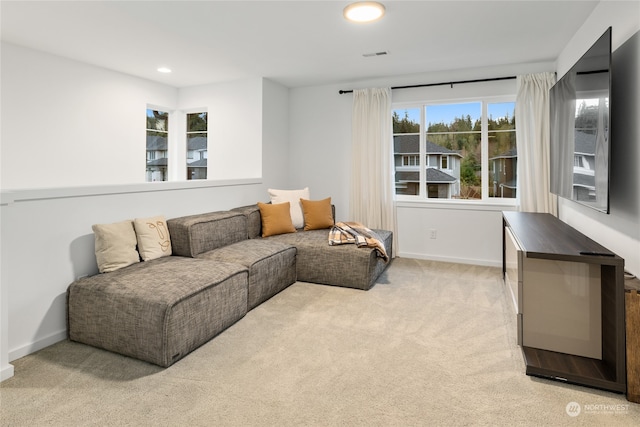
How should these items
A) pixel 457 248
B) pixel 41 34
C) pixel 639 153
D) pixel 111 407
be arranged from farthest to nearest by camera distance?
pixel 457 248, pixel 41 34, pixel 639 153, pixel 111 407

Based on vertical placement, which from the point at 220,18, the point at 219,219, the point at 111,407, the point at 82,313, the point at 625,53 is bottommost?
the point at 111,407

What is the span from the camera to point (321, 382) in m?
1.98

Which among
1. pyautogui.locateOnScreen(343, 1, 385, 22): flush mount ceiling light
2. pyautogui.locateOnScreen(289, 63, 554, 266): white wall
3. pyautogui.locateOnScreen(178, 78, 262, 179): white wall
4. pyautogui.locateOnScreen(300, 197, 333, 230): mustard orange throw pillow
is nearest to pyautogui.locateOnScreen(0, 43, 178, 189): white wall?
pyautogui.locateOnScreen(178, 78, 262, 179): white wall

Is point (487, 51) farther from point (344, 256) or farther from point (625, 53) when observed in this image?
point (344, 256)

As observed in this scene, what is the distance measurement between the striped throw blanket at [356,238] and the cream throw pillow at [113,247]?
187cm

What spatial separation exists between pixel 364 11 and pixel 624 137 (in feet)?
6.40

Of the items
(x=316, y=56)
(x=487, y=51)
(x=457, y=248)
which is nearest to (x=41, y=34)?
(x=316, y=56)

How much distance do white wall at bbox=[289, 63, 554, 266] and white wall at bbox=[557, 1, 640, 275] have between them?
1778mm

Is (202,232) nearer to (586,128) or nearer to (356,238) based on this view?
(356,238)

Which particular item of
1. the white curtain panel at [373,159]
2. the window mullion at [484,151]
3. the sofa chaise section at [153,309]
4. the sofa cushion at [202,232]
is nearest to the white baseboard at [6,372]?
the sofa chaise section at [153,309]

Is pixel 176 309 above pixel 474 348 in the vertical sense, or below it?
above

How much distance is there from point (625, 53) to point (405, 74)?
2717 millimetres

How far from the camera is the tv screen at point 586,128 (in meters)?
2.13

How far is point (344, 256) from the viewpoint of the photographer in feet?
11.9
